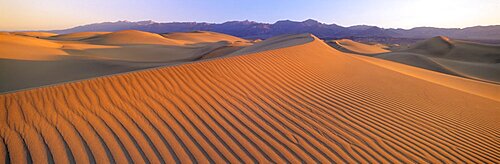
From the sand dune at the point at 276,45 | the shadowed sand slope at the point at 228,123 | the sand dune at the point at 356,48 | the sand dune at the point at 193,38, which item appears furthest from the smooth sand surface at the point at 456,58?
the sand dune at the point at 193,38

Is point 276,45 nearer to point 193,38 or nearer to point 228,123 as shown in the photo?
point 228,123

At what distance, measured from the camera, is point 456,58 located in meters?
27.2

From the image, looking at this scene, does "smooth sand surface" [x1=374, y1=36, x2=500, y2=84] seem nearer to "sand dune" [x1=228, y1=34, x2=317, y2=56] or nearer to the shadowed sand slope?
"sand dune" [x1=228, y1=34, x2=317, y2=56]

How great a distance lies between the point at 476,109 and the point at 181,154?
576 centimetres

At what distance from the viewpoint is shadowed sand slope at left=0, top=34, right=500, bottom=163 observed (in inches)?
106

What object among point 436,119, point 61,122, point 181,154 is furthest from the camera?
point 436,119

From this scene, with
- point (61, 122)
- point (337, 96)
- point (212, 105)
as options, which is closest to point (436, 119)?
point (337, 96)

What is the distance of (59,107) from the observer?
3.21m

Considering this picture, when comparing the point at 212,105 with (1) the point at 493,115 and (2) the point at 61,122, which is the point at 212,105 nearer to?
(2) the point at 61,122

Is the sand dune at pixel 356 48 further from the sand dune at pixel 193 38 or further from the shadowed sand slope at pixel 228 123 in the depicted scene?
the shadowed sand slope at pixel 228 123

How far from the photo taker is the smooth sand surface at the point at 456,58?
1670 centimetres

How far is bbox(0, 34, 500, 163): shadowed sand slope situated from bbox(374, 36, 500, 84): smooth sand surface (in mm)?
13762

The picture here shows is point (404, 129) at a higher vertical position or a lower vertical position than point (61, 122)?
lower

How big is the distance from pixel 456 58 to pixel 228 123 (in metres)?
31.6
